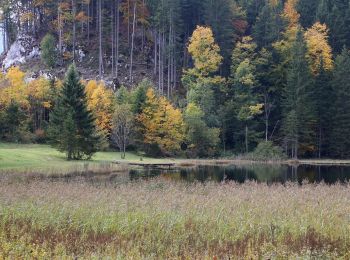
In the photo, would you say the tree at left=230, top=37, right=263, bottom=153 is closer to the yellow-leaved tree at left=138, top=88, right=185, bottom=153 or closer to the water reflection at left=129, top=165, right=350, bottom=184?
the yellow-leaved tree at left=138, top=88, right=185, bottom=153

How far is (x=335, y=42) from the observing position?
274ft

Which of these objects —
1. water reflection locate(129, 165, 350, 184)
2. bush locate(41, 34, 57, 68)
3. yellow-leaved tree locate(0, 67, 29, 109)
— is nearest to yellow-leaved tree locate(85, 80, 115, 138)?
yellow-leaved tree locate(0, 67, 29, 109)

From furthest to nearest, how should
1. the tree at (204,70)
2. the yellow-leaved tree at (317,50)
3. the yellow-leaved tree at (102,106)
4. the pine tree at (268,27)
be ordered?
1. the pine tree at (268,27)
2. the yellow-leaved tree at (317,50)
3. the tree at (204,70)
4. the yellow-leaved tree at (102,106)

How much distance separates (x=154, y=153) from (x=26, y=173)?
108ft

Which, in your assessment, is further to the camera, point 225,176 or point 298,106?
point 298,106

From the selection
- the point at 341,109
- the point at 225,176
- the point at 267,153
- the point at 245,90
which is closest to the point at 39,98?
the point at 245,90

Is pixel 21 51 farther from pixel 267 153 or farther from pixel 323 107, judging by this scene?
pixel 323 107

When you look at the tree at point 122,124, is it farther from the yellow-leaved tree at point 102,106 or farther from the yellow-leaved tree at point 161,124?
the yellow-leaved tree at point 161,124

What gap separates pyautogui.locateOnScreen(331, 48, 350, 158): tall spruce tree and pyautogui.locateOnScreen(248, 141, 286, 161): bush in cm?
919

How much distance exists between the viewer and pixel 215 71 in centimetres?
7944

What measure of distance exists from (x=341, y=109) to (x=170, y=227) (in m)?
64.0

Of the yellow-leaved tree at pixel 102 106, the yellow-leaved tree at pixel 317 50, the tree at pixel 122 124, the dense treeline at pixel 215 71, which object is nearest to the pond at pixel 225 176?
the tree at pixel 122 124

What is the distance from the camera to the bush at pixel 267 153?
65500 mm

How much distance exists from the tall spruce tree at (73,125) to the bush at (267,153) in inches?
1040
